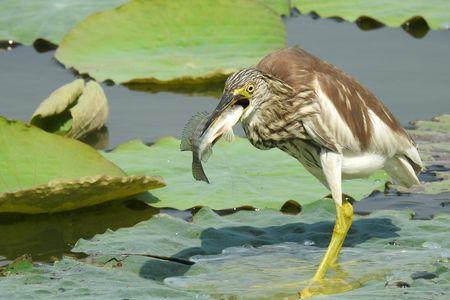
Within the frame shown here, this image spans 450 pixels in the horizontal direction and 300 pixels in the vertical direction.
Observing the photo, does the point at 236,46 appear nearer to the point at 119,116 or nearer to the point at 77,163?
the point at 119,116

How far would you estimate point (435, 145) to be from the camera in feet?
23.0

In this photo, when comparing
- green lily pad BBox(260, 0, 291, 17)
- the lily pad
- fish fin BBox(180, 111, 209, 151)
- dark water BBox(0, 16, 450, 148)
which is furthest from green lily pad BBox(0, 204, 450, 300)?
green lily pad BBox(260, 0, 291, 17)

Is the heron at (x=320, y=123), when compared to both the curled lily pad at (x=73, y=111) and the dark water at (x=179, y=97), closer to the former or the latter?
the dark water at (x=179, y=97)

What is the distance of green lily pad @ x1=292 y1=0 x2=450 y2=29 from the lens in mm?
9133

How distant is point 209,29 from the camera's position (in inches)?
344

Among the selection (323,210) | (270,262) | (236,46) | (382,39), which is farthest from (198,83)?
(270,262)

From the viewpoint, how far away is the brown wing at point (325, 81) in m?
5.62

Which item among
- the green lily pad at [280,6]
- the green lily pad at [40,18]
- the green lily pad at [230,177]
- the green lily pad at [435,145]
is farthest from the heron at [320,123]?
the green lily pad at [280,6]

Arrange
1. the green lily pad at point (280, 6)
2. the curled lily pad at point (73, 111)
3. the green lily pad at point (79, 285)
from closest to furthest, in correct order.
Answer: the green lily pad at point (79, 285)
the curled lily pad at point (73, 111)
the green lily pad at point (280, 6)

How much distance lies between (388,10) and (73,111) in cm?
317

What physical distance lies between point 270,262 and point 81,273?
859 millimetres

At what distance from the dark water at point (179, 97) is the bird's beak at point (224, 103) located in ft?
4.77

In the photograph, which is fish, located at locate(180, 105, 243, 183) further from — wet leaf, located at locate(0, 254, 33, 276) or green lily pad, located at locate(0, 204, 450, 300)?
wet leaf, located at locate(0, 254, 33, 276)

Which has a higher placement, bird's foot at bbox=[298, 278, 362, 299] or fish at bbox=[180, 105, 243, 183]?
fish at bbox=[180, 105, 243, 183]
